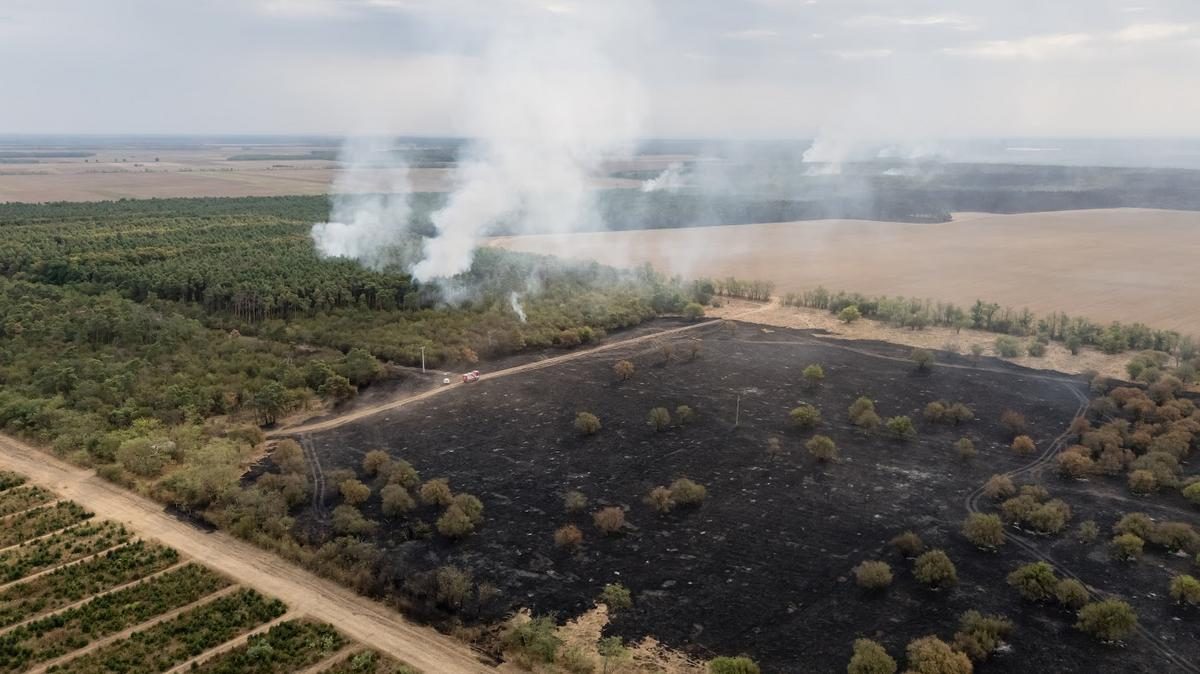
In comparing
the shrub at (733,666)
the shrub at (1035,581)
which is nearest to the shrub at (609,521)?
the shrub at (733,666)

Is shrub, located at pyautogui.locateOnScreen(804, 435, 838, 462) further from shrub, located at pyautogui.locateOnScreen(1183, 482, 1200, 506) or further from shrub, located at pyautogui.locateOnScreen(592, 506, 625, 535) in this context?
shrub, located at pyautogui.locateOnScreen(1183, 482, 1200, 506)

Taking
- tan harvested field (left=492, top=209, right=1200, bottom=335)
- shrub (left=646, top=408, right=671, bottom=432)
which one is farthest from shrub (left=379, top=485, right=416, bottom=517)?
tan harvested field (left=492, top=209, right=1200, bottom=335)

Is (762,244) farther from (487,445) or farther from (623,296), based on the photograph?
(487,445)

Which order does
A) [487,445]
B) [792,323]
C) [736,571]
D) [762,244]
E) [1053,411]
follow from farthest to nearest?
1. [762,244]
2. [792,323]
3. [1053,411]
4. [487,445]
5. [736,571]

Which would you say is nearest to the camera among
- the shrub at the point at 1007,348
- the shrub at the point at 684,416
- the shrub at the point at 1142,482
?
the shrub at the point at 1142,482

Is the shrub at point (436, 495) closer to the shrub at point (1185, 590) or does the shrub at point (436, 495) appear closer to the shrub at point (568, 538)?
the shrub at point (568, 538)

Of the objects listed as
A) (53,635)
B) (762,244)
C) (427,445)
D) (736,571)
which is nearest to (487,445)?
(427,445)
